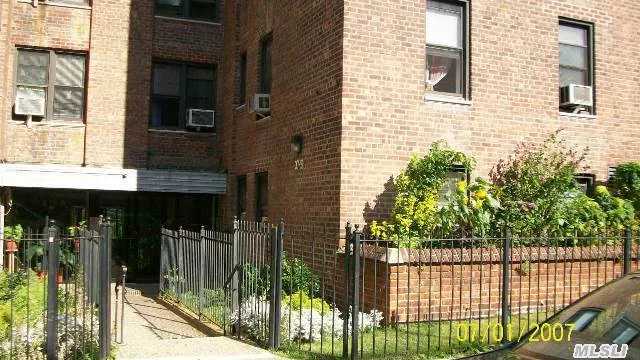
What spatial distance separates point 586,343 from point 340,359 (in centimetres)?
353

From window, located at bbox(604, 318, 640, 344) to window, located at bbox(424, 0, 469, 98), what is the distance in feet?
21.7

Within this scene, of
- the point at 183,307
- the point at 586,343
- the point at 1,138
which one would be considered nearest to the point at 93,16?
the point at 1,138

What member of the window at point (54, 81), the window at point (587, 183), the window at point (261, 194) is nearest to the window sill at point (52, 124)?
the window at point (54, 81)

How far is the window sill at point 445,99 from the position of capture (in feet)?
32.2

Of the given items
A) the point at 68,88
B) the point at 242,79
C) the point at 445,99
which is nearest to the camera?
the point at 445,99

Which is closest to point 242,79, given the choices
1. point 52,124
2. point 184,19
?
point 184,19

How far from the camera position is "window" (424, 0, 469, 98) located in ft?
32.8

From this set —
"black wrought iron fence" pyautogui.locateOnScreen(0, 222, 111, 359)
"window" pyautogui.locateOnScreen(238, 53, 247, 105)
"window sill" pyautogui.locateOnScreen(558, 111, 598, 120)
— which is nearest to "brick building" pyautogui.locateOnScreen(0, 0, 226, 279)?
"window" pyautogui.locateOnScreen(238, 53, 247, 105)

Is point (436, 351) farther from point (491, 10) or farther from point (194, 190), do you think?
point (194, 190)

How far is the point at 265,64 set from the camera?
13289 mm

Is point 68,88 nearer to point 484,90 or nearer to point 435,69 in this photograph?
point 435,69

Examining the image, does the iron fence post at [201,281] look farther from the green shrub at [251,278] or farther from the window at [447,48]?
the window at [447,48]

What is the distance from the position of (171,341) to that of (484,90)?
257 inches

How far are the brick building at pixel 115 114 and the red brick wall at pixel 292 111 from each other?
1.23 metres
